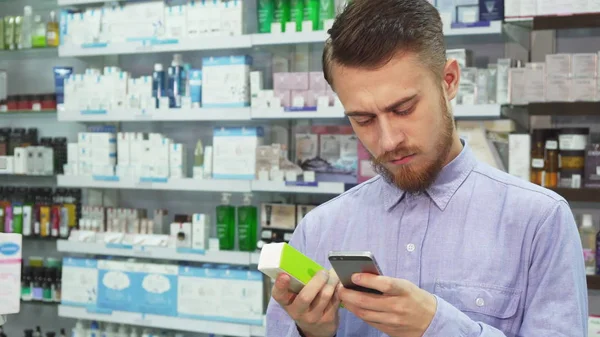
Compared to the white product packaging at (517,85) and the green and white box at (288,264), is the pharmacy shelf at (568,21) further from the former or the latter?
the green and white box at (288,264)

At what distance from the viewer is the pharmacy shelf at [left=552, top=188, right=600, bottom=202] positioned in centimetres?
320

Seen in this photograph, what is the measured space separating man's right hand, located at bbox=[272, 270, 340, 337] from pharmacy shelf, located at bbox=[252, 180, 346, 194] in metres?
2.54

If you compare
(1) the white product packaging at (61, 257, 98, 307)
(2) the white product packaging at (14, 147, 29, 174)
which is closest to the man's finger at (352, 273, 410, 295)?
(1) the white product packaging at (61, 257, 98, 307)

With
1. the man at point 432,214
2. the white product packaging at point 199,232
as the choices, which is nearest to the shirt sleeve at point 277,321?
the man at point 432,214

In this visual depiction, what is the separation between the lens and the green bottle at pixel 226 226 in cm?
418

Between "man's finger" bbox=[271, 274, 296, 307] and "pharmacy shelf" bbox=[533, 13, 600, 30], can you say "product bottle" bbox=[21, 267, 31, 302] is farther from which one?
"man's finger" bbox=[271, 274, 296, 307]

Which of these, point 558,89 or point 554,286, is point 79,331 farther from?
point 554,286

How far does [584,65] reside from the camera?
3.20 m

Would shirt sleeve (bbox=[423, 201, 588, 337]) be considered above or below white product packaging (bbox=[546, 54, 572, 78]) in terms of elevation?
below

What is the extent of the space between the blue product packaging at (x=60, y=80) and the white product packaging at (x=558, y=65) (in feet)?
10.1

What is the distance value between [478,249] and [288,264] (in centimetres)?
36

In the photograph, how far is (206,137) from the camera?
466cm

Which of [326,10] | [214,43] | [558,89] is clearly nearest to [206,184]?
[214,43]

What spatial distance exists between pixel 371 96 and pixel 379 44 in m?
0.10
